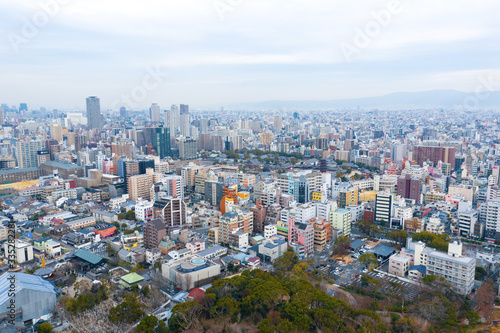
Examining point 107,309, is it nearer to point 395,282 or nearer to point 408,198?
point 395,282

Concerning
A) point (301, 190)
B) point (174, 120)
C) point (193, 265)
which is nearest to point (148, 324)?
point (193, 265)

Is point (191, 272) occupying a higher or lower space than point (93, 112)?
lower

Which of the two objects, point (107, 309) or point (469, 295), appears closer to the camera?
point (107, 309)

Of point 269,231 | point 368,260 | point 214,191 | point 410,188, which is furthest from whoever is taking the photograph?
point 410,188

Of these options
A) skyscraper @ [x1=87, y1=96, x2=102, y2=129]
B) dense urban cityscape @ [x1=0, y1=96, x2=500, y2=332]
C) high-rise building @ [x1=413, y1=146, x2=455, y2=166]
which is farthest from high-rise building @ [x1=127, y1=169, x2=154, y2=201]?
skyscraper @ [x1=87, y1=96, x2=102, y2=129]

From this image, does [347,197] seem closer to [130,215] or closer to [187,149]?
[130,215]

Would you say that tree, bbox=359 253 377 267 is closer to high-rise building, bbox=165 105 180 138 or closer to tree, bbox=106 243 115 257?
tree, bbox=106 243 115 257

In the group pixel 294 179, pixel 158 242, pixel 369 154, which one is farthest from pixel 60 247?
pixel 369 154
